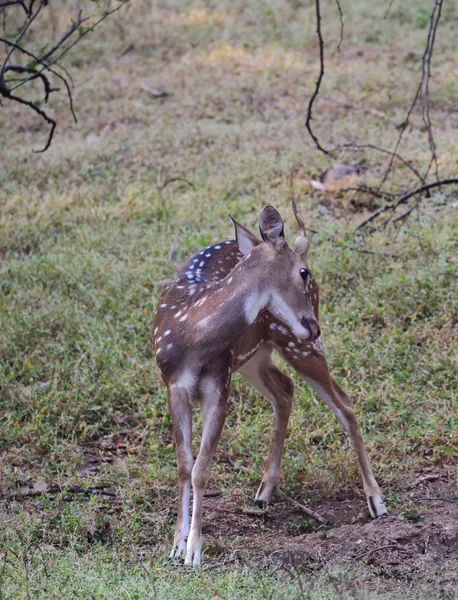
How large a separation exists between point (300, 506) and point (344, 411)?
25.1 inches

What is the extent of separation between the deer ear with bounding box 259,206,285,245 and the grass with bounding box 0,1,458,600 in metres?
1.66

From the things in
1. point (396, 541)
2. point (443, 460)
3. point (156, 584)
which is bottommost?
point (443, 460)

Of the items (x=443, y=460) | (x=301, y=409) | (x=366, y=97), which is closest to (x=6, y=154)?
(x=366, y=97)

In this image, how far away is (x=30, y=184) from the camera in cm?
1012

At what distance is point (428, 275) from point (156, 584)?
13.9ft

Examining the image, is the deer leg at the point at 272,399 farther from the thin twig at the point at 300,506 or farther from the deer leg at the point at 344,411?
the deer leg at the point at 344,411

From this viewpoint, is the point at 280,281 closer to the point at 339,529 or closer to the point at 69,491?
the point at 339,529

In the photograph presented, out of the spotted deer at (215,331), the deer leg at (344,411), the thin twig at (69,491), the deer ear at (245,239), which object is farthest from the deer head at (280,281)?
the thin twig at (69,491)

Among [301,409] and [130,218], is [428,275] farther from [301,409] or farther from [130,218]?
[130,218]

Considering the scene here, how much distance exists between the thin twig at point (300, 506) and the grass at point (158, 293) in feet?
0.39

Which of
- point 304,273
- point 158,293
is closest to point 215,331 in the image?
point 304,273

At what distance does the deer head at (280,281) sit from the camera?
479cm

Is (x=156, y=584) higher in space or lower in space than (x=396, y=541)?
higher

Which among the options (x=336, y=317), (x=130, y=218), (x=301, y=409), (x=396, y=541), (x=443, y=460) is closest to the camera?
(x=396, y=541)
